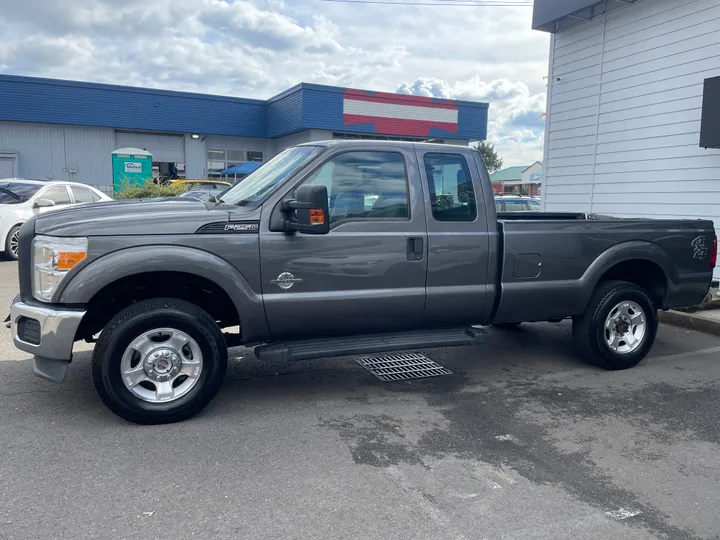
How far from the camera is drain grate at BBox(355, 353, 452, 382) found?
17.8ft

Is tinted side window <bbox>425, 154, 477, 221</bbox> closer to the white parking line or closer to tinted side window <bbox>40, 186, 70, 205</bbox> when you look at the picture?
the white parking line

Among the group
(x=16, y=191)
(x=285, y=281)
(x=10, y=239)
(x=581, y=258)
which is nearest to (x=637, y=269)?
(x=581, y=258)

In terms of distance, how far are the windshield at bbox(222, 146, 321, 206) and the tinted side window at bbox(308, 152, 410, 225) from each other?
229mm

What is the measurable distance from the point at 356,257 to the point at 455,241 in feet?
2.94

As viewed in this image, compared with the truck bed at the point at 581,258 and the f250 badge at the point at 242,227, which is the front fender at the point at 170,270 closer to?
the f250 badge at the point at 242,227

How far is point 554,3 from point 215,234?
32.6ft

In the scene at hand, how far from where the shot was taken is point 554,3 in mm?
11383

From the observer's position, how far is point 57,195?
12359mm

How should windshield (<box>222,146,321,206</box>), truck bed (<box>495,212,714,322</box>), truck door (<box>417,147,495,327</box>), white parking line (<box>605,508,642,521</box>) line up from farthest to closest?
truck bed (<box>495,212,714,322</box>) < truck door (<box>417,147,495,327</box>) < windshield (<box>222,146,321,206</box>) < white parking line (<box>605,508,642,521</box>)

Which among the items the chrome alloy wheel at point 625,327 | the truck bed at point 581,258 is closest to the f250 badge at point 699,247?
the truck bed at point 581,258

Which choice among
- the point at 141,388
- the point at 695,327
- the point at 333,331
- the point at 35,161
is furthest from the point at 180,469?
the point at 35,161

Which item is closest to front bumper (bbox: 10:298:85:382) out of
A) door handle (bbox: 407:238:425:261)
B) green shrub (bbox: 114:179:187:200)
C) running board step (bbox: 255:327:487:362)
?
running board step (bbox: 255:327:487:362)

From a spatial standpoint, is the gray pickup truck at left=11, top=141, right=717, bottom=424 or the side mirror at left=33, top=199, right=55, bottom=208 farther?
the side mirror at left=33, top=199, right=55, bottom=208

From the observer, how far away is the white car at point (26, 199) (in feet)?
37.7
